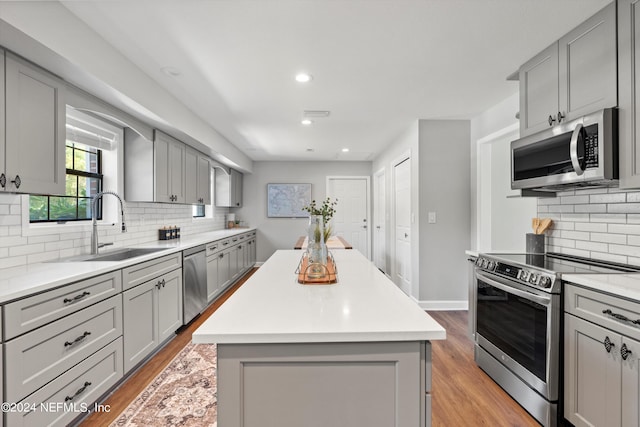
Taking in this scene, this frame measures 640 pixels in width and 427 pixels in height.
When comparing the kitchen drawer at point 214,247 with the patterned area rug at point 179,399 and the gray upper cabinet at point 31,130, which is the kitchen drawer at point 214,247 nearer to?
the patterned area rug at point 179,399

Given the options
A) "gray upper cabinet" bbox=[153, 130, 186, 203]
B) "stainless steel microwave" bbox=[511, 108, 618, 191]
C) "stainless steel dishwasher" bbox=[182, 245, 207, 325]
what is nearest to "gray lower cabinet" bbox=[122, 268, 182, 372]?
"stainless steel dishwasher" bbox=[182, 245, 207, 325]

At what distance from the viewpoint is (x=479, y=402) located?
2.07 meters

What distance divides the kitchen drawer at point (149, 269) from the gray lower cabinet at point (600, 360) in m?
2.80

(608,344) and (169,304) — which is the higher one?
(608,344)

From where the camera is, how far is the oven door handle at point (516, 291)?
1.80 m

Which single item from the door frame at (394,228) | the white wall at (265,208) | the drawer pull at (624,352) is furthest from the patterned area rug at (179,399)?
the white wall at (265,208)

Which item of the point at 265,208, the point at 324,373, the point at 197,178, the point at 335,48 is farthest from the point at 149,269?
the point at 265,208

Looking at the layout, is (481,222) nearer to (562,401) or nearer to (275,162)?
(562,401)

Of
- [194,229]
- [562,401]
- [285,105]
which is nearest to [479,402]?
[562,401]

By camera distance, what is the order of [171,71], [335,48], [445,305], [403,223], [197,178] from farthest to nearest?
1. [403,223]
2. [197,178]
3. [445,305]
4. [171,71]
5. [335,48]

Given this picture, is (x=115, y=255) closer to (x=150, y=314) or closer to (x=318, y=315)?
(x=150, y=314)

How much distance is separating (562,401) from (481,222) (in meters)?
2.21

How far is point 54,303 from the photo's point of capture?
5.35 feet

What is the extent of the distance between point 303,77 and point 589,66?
196 cm
